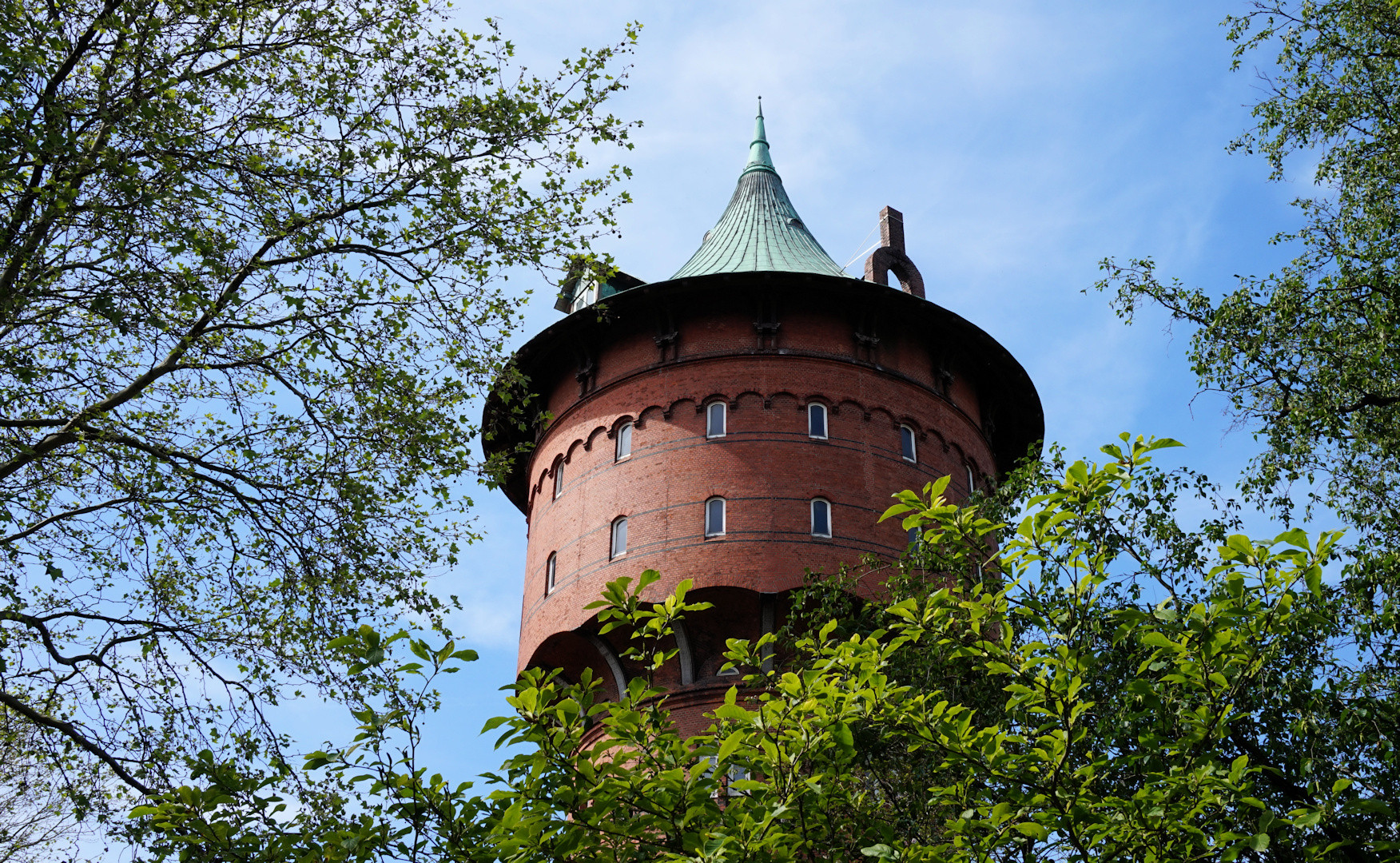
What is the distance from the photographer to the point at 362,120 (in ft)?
36.8

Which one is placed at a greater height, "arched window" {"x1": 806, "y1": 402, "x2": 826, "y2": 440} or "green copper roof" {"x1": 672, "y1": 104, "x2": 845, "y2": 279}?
"green copper roof" {"x1": 672, "y1": 104, "x2": 845, "y2": 279}

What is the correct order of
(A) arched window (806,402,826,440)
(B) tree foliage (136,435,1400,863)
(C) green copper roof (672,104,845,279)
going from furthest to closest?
(C) green copper roof (672,104,845,279), (A) arched window (806,402,826,440), (B) tree foliage (136,435,1400,863)

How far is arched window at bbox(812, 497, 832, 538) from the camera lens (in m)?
19.7

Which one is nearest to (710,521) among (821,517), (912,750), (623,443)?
(821,517)

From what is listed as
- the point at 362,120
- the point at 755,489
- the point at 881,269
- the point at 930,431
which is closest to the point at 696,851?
the point at 362,120

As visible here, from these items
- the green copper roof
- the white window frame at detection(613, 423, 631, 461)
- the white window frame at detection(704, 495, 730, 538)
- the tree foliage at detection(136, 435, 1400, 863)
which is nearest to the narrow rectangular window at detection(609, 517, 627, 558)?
the white window frame at detection(613, 423, 631, 461)

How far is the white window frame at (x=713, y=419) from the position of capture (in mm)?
20891

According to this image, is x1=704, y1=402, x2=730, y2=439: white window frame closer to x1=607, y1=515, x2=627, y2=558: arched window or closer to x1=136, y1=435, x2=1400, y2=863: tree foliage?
x1=607, y1=515, x2=627, y2=558: arched window

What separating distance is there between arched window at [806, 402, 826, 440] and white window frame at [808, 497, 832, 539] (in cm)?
119

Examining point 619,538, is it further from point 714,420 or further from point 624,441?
point 714,420

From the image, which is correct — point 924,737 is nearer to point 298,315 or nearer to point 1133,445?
point 1133,445

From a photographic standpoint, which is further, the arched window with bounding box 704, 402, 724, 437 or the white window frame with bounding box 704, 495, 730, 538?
the arched window with bounding box 704, 402, 724, 437

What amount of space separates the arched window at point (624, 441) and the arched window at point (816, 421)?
9.64 ft

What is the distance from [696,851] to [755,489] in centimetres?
1347
